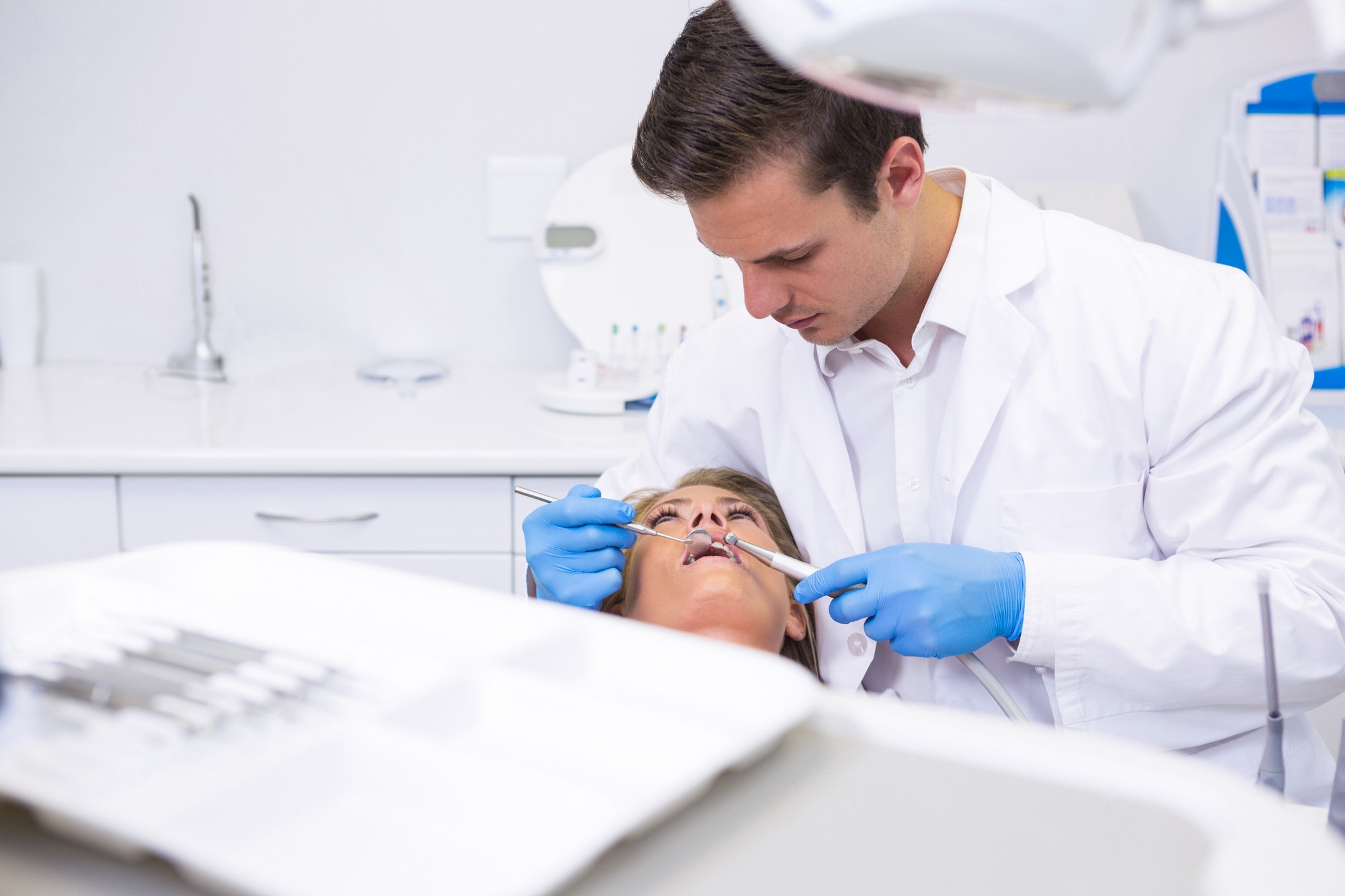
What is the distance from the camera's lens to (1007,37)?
1.29 feet

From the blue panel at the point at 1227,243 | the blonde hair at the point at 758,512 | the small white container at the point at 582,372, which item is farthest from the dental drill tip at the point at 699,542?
the blue panel at the point at 1227,243

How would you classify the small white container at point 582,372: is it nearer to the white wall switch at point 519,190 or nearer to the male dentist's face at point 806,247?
the white wall switch at point 519,190

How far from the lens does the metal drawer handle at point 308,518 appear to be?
75.5 inches

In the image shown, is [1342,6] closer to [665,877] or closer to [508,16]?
[665,877]

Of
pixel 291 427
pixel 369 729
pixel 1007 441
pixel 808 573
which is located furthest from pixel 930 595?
pixel 291 427

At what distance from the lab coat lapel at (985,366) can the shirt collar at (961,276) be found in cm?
1

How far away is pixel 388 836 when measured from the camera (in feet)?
1.70

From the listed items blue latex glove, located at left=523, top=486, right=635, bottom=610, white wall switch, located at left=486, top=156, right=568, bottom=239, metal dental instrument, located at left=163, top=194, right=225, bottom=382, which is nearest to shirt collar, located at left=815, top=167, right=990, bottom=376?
blue latex glove, located at left=523, top=486, right=635, bottom=610

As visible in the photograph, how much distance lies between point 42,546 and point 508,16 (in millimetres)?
1473

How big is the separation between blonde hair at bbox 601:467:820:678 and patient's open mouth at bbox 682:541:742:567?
0.11m

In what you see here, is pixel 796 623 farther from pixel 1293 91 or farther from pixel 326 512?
pixel 1293 91

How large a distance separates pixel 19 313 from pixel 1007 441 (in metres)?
2.25

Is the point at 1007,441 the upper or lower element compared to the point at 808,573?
upper

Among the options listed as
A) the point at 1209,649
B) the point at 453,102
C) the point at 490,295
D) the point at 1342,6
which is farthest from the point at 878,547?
the point at 453,102
